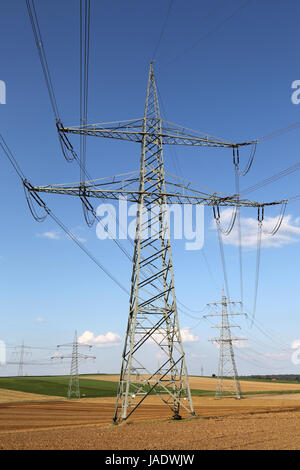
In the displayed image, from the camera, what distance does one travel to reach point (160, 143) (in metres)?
29.1

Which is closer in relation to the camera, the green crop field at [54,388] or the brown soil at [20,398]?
the brown soil at [20,398]

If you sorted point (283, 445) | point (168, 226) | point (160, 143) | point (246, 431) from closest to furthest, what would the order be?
point (283, 445), point (246, 431), point (168, 226), point (160, 143)

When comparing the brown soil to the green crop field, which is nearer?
the brown soil

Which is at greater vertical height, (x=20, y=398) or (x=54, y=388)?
(x=20, y=398)

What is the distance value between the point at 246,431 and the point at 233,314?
44855 millimetres

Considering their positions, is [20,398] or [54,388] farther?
[54,388]

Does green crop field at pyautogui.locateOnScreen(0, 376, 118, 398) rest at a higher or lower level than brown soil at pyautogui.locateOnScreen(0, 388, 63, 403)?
lower

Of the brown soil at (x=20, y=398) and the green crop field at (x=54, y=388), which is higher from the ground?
the brown soil at (x=20, y=398)

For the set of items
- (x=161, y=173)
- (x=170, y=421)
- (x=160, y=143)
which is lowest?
(x=170, y=421)
